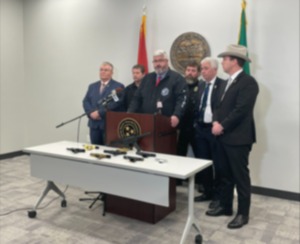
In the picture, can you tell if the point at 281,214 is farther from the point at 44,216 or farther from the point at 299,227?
the point at 44,216

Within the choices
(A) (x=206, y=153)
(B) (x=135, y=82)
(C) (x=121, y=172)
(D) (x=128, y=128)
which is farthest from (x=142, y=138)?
(B) (x=135, y=82)

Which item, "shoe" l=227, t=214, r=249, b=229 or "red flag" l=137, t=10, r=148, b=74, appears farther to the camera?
"red flag" l=137, t=10, r=148, b=74

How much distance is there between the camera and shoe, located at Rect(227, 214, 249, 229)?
3123 mm

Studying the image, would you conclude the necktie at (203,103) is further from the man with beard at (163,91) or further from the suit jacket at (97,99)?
the suit jacket at (97,99)


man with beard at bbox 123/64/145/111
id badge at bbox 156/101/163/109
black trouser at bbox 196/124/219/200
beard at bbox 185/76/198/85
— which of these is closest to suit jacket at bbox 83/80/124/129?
man with beard at bbox 123/64/145/111

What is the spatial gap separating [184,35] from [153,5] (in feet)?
2.16

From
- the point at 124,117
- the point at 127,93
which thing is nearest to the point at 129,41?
the point at 127,93

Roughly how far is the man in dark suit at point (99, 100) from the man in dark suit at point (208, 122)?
1.02m

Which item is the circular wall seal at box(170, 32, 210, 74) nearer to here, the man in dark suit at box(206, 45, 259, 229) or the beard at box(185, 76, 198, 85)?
the beard at box(185, 76, 198, 85)

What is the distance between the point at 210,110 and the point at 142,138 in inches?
38.6

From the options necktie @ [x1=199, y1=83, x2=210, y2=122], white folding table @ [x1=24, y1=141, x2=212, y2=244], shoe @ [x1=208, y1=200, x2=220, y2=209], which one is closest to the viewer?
white folding table @ [x1=24, y1=141, x2=212, y2=244]

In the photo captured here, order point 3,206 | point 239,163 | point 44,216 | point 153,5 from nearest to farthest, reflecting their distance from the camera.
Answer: point 239,163, point 44,216, point 3,206, point 153,5

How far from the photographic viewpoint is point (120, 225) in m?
3.16

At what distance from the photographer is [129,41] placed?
16.2ft
